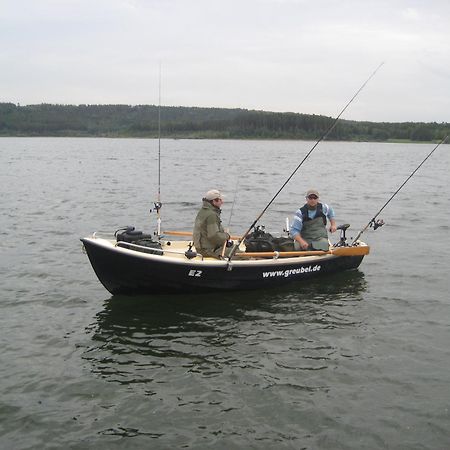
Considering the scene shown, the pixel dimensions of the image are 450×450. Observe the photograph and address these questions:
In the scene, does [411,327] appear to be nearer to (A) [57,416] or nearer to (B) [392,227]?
(A) [57,416]

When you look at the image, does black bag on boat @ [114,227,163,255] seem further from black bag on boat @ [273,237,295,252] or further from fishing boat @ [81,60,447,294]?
black bag on boat @ [273,237,295,252]

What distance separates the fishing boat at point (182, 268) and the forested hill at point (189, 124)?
109739 mm

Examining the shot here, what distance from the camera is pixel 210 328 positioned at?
9.14 metres

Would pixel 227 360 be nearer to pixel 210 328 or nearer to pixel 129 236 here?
pixel 210 328

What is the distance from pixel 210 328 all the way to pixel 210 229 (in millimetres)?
1948

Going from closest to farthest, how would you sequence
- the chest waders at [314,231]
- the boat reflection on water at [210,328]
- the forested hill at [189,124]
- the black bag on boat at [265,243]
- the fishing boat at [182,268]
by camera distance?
the boat reflection on water at [210,328]
the fishing boat at [182,268]
the black bag on boat at [265,243]
the chest waders at [314,231]
the forested hill at [189,124]

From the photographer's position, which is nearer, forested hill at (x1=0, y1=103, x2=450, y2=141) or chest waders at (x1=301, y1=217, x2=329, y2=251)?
chest waders at (x1=301, y1=217, x2=329, y2=251)

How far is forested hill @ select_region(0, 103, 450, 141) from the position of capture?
136875 mm

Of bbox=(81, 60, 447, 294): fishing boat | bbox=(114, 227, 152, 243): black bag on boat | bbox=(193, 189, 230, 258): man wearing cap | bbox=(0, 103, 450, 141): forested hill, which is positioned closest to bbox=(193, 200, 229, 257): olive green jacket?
bbox=(193, 189, 230, 258): man wearing cap

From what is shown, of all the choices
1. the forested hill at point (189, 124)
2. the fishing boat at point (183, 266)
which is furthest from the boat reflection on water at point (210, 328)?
the forested hill at point (189, 124)

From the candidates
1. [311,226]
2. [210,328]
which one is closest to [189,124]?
[311,226]

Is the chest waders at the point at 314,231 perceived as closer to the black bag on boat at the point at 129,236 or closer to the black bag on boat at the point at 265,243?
the black bag on boat at the point at 265,243

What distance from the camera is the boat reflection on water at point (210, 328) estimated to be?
7.88 m

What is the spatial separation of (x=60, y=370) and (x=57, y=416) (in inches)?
47.7
